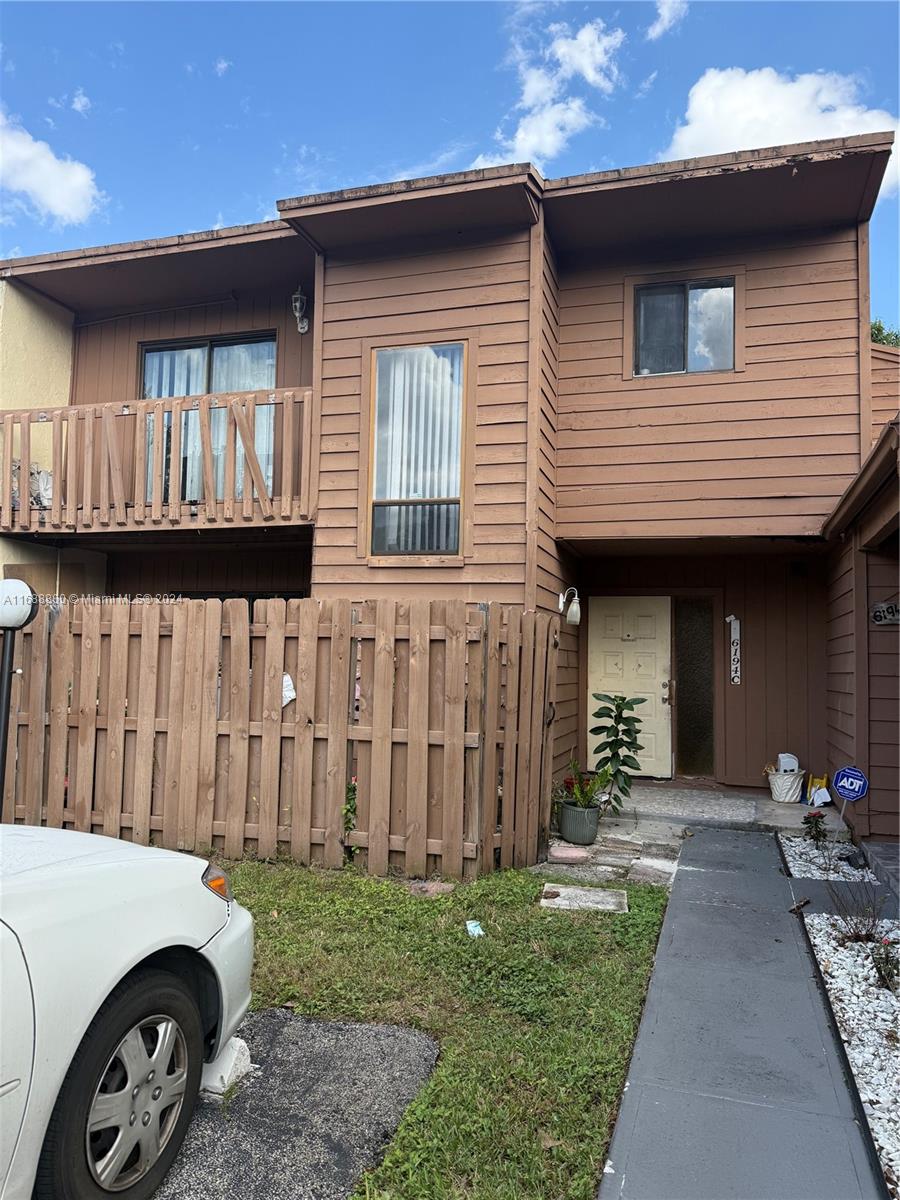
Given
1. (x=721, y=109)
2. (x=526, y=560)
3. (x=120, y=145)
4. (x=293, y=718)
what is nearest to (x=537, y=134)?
(x=721, y=109)

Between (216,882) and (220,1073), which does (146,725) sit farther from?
(220,1073)

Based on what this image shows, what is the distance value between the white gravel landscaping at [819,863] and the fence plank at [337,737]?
3093mm

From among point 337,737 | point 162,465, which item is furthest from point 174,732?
point 162,465

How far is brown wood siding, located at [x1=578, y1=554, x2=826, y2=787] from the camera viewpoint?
26.0ft

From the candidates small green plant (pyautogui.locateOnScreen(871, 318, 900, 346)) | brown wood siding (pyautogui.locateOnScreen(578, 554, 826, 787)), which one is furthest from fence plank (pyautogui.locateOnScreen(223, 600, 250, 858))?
small green plant (pyautogui.locateOnScreen(871, 318, 900, 346))

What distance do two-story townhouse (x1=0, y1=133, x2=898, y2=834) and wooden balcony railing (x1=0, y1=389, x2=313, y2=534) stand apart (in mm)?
32

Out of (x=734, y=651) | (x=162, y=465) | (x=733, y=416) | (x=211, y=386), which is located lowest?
(x=734, y=651)

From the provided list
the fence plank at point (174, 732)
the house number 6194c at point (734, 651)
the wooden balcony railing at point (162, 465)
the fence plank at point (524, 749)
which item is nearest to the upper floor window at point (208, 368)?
the wooden balcony railing at point (162, 465)

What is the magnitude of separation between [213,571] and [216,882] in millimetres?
7380

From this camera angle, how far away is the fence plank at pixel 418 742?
496cm

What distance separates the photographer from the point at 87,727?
5.54m

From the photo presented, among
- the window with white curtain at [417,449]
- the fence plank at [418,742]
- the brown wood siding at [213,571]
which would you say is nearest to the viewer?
the fence plank at [418,742]

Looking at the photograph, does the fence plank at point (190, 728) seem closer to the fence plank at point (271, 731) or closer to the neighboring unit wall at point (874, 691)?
the fence plank at point (271, 731)

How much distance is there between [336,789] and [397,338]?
4.28 metres
